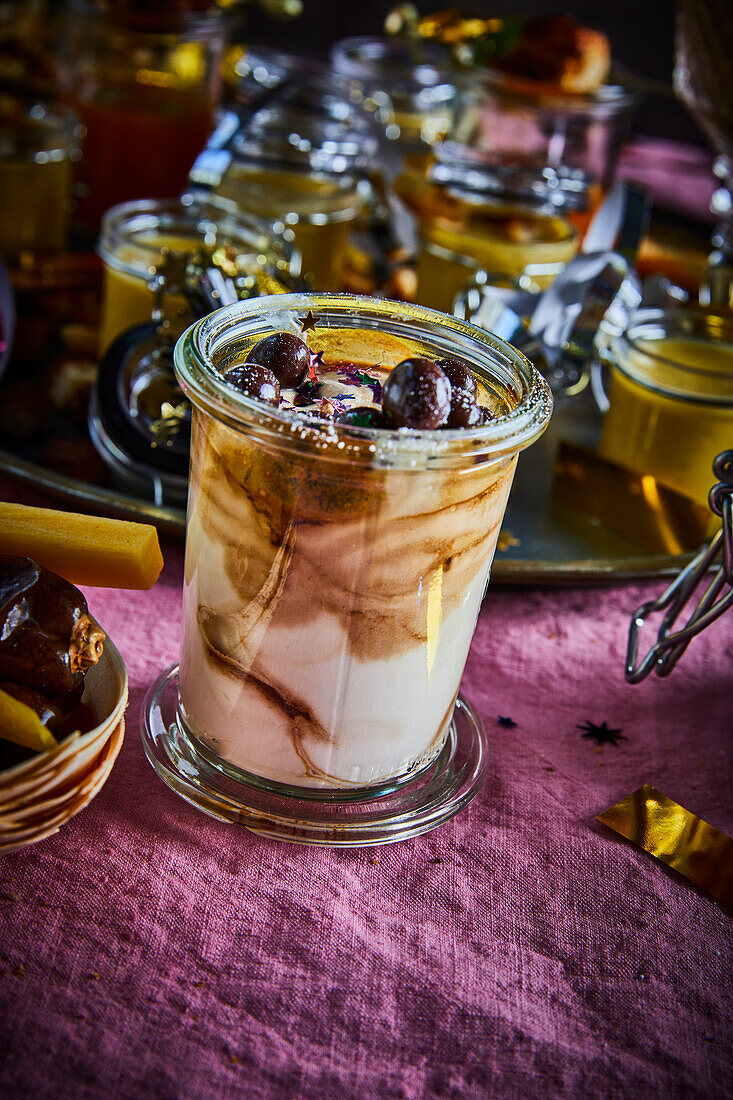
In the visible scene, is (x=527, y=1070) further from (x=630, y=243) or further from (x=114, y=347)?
(x=630, y=243)

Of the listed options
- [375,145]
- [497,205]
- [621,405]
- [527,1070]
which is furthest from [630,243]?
[527,1070]

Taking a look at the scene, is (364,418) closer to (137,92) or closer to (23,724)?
(23,724)

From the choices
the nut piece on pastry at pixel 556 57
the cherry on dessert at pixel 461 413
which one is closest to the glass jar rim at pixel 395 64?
the nut piece on pastry at pixel 556 57

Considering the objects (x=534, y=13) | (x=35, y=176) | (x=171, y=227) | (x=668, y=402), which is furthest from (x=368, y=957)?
(x=534, y=13)

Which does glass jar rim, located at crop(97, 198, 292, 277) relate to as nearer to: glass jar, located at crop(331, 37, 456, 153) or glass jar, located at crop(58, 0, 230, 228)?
glass jar, located at crop(58, 0, 230, 228)

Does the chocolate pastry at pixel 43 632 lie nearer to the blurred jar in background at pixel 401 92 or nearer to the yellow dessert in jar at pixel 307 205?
the yellow dessert in jar at pixel 307 205

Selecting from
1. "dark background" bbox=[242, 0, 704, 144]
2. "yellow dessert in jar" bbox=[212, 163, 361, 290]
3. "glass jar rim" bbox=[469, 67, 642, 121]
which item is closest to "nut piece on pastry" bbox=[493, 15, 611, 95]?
"glass jar rim" bbox=[469, 67, 642, 121]
